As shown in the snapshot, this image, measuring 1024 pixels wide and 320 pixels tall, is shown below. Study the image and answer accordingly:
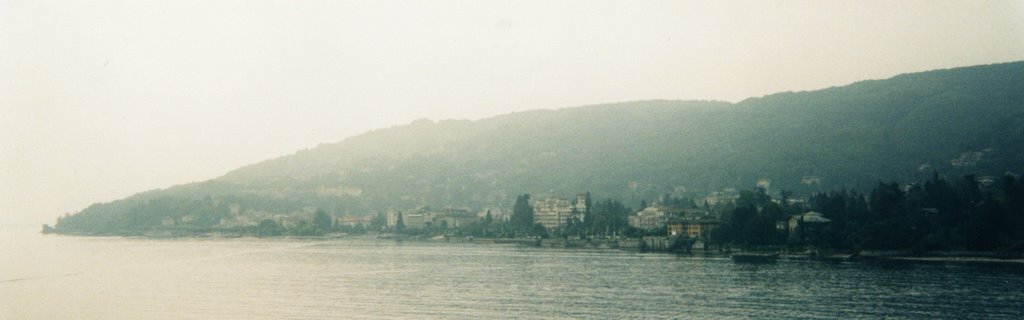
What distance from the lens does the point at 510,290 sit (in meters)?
39.6

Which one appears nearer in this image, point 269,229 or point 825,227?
point 825,227

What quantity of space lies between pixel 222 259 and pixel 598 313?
4169 centimetres

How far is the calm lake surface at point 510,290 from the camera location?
3225cm

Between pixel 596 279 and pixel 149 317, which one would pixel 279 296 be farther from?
pixel 596 279

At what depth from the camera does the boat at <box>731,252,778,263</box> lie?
58713 millimetres

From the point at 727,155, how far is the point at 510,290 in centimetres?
11177

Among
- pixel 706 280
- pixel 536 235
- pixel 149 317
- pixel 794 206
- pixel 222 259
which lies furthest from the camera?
pixel 536 235

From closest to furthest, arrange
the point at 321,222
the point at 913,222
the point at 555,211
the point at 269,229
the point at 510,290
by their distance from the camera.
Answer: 1. the point at 510,290
2. the point at 913,222
3. the point at 555,211
4. the point at 321,222
5. the point at 269,229

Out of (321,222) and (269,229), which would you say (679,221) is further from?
(269,229)

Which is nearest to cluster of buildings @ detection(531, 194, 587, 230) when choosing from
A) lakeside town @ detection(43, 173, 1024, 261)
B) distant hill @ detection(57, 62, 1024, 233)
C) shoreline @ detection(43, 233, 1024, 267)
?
lakeside town @ detection(43, 173, 1024, 261)

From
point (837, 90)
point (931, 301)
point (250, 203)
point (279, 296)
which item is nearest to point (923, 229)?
point (931, 301)

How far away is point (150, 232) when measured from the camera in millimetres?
149375

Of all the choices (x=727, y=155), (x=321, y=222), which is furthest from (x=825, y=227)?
(x=321, y=222)

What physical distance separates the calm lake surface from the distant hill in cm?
6457
